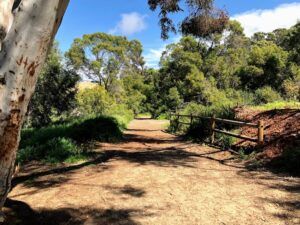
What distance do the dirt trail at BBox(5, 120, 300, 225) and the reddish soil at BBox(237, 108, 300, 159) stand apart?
1.11m

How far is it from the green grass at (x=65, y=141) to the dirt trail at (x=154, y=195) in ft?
2.84

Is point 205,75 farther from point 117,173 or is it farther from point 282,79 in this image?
point 117,173

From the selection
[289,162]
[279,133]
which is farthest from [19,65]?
[279,133]

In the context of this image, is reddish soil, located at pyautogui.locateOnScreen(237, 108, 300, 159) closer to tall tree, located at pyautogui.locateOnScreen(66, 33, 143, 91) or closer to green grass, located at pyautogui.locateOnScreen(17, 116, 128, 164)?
green grass, located at pyautogui.locateOnScreen(17, 116, 128, 164)

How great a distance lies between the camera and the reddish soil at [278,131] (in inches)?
314

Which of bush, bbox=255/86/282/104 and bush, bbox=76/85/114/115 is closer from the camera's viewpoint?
bush, bbox=255/86/282/104

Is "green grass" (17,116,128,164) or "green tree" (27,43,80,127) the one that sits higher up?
"green tree" (27,43,80,127)

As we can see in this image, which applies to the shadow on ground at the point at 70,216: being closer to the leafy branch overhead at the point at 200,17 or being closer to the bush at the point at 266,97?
the leafy branch overhead at the point at 200,17

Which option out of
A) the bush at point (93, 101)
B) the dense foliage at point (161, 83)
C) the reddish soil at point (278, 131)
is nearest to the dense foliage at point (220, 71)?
the dense foliage at point (161, 83)

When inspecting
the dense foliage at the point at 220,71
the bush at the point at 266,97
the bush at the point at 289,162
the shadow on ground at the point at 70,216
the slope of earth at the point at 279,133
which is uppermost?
the dense foliage at the point at 220,71

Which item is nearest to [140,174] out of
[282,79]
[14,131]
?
[14,131]

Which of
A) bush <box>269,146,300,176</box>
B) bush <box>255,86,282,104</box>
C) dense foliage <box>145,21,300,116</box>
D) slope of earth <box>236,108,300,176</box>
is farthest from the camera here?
dense foliage <box>145,21,300,116</box>

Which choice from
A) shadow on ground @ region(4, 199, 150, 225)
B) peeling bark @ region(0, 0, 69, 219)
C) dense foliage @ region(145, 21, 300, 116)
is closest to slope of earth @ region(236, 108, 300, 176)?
shadow on ground @ region(4, 199, 150, 225)

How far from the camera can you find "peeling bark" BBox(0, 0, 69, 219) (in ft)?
8.92
